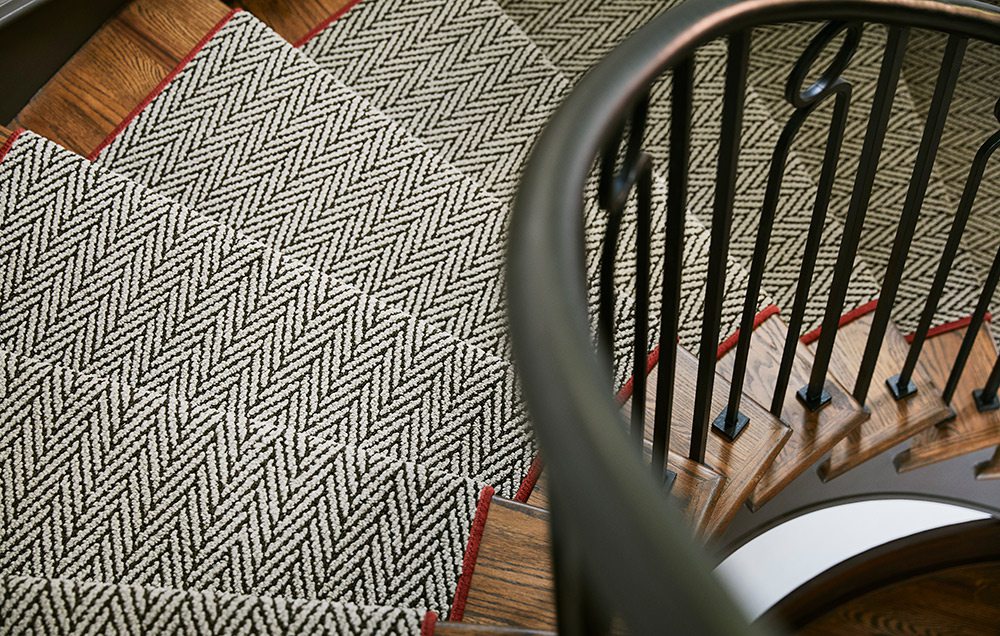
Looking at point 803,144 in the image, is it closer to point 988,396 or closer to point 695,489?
point 988,396

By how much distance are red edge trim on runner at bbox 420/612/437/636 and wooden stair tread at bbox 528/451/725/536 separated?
15.5 inches

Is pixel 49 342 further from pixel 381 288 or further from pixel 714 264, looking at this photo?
pixel 714 264

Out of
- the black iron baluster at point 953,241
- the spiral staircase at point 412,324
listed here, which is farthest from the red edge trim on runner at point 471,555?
the black iron baluster at point 953,241

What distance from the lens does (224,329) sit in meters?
1.53

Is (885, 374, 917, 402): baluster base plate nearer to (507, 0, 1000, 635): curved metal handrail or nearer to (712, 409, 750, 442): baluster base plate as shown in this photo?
(712, 409, 750, 442): baluster base plate

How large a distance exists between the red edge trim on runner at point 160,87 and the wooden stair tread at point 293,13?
0.27 metres

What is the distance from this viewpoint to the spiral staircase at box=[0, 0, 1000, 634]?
893 mm

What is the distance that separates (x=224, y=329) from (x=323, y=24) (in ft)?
3.19

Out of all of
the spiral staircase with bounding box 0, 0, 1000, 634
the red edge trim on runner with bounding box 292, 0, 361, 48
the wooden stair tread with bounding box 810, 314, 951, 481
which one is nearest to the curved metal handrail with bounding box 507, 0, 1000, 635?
the spiral staircase with bounding box 0, 0, 1000, 634

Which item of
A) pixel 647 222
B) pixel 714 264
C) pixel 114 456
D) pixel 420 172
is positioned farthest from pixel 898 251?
pixel 114 456

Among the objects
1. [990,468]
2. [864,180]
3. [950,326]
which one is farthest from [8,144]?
[950,326]

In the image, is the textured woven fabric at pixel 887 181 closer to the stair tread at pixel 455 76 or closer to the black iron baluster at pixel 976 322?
the black iron baluster at pixel 976 322

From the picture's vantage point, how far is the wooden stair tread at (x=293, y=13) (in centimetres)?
220

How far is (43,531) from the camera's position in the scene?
1300mm
